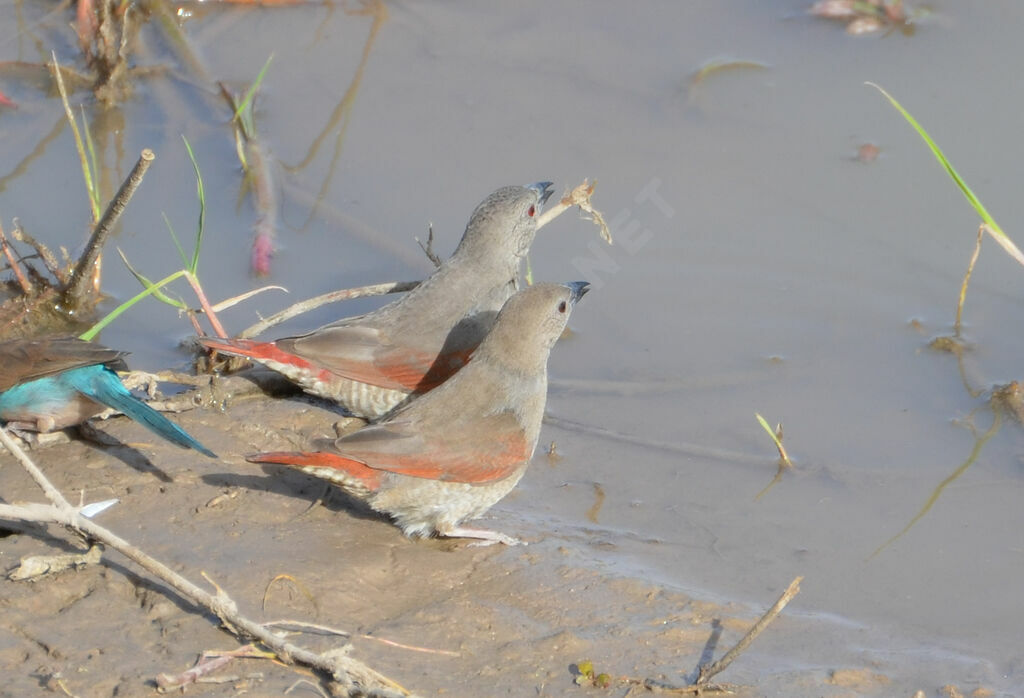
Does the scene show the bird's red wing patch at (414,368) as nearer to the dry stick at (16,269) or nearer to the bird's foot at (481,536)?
the bird's foot at (481,536)

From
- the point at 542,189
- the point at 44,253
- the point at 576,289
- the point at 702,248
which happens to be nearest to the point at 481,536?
the point at 576,289

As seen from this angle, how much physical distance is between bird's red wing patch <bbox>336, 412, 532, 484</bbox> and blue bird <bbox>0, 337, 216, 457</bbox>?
73 centimetres

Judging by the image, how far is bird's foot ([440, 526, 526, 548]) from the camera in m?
4.87

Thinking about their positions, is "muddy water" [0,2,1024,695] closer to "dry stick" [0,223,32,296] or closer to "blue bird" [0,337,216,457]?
"dry stick" [0,223,32,296]

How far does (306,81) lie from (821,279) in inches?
153

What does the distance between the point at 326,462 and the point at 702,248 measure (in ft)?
11.0

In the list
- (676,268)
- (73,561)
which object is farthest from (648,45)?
(73,561)

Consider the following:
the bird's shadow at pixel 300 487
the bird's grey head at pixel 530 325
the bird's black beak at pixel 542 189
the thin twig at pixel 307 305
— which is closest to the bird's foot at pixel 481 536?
the bird's shadow at pixel 300 487

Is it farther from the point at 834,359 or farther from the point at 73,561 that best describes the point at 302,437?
the point at 834,359

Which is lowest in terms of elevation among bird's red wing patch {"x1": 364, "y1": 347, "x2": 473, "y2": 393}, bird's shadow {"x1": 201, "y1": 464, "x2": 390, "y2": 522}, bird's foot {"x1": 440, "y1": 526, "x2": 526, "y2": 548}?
bird's foot {"x1": 440, "y1": 526, "x2": 526, "y2": 548}

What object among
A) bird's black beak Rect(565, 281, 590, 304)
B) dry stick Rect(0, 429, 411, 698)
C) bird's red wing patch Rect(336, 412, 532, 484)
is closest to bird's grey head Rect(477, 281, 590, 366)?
bird's black beak Rect(565, 281, 590, 304)

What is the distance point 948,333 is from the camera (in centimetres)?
651

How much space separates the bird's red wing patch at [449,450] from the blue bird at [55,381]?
0.73 metres

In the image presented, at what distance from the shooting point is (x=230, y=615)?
12.0 feet
